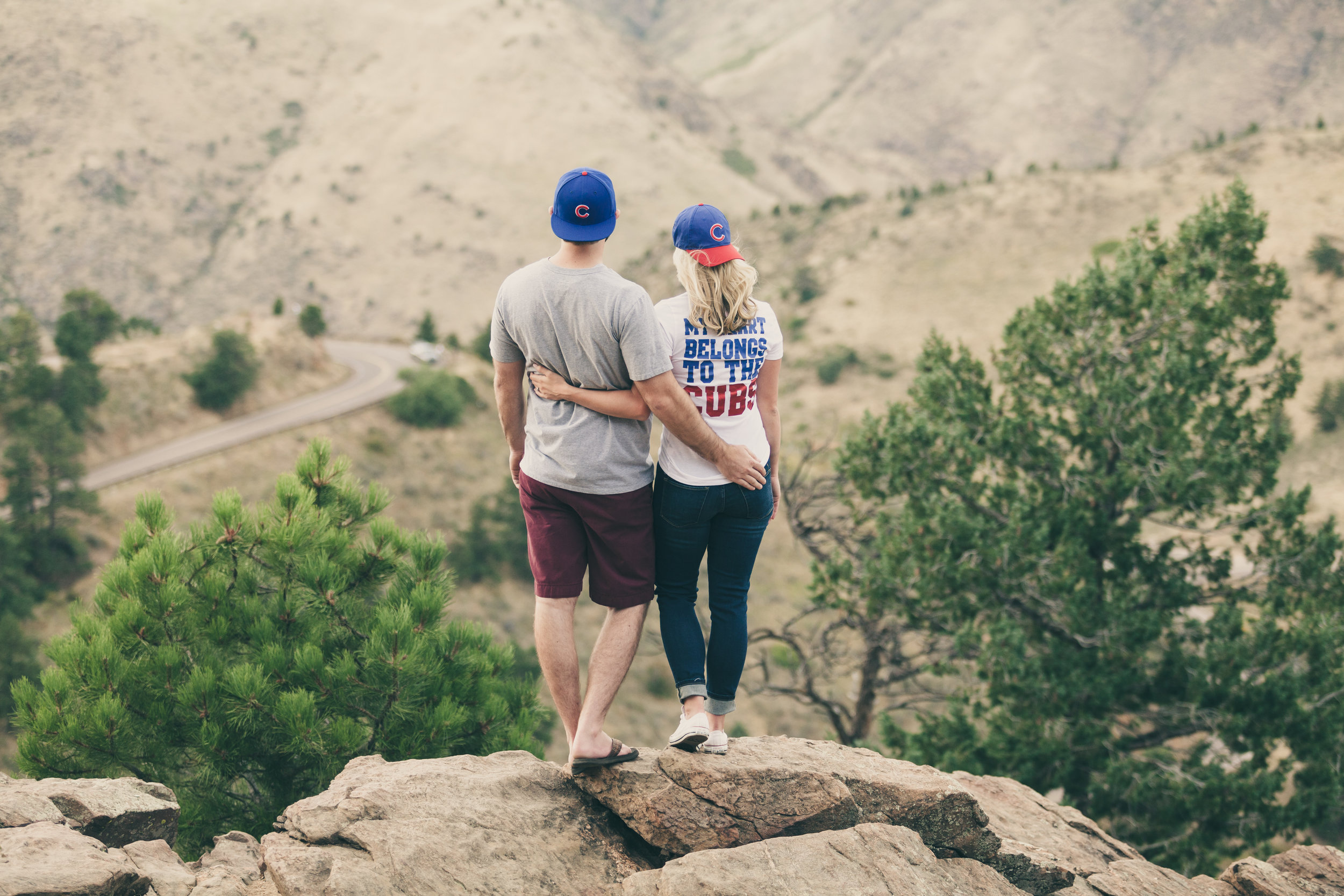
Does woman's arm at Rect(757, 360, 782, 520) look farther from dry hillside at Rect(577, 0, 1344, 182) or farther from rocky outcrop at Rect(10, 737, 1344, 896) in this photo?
dry hillside at Rect(577, 0, 1344, 182)

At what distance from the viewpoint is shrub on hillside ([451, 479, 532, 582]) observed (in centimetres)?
3441

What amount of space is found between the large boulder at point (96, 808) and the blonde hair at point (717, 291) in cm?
403

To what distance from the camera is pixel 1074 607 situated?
40.6 ft

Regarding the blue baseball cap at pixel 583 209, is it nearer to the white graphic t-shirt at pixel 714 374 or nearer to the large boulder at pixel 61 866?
the white graphic t-shirt at pixel 714 374

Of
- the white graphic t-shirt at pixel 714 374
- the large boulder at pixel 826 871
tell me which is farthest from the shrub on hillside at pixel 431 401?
the large boulder at pixel 826 871

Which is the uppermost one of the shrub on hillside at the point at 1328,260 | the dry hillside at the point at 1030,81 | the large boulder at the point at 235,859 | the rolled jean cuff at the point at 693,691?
the dry hillside at the point at 1030,81

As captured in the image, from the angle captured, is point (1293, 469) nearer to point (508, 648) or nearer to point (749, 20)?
point (508, 648)

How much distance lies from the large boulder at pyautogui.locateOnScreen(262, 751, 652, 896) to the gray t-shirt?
1850mm

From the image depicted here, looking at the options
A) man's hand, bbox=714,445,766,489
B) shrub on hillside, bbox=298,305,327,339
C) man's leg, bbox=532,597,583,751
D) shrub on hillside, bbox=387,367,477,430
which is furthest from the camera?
shrub on hillside, bbox=298,305,327,339

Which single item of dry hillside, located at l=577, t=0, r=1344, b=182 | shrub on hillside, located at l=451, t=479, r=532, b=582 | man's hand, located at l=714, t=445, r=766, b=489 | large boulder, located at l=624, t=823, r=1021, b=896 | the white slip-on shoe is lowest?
shrub on hillside, located at l=451, t=479, r=532, b=582

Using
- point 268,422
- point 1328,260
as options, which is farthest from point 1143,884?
point 1328,260

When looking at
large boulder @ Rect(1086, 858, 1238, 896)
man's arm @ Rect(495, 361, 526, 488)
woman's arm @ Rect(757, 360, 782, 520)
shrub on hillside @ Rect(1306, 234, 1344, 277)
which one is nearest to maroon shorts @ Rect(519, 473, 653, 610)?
man's arm @ Rect(495, 361, 526, 488)

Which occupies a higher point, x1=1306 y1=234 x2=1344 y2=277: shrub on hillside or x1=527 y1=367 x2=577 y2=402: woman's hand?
x1=1306 y1=234 x2=1344 y2=277: shrub on hillside

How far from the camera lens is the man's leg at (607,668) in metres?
4.49
